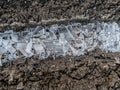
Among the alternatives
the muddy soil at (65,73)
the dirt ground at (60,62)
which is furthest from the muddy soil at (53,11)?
the muddy soil at (65,73)

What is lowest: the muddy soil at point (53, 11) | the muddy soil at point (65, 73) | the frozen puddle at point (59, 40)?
the muddy soil at point (65, 73)

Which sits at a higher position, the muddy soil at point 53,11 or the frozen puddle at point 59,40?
the muddy soil at point 53,11

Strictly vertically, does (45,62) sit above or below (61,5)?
below

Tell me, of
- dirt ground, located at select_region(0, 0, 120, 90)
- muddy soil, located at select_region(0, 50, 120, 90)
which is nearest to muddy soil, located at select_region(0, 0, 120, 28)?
dirt ground, located at select_region(0, 0, 120, 90)

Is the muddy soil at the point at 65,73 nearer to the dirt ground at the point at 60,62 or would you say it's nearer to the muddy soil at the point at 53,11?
the dirt ground at the point at 60,62

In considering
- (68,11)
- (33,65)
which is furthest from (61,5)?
(33,65)

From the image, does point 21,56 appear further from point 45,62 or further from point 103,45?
point 103,45
